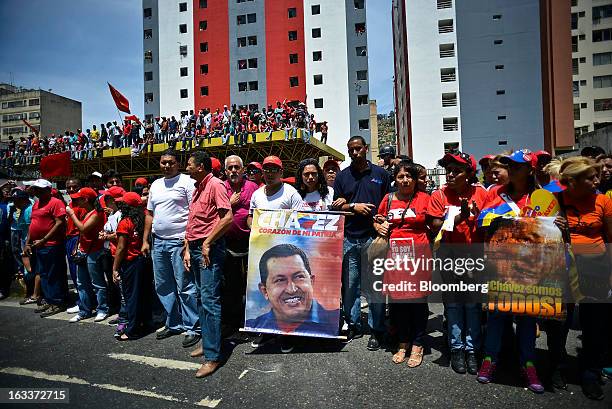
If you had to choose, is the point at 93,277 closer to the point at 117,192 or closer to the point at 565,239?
the point at 117,192

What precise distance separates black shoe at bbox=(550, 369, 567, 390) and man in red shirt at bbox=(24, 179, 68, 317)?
22.2 feet

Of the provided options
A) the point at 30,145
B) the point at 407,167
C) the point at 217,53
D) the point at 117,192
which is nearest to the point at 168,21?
the point at 217,53

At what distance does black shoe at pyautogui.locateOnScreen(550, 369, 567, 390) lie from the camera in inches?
124

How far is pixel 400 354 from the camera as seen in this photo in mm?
3826

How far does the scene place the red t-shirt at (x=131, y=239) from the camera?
484cm

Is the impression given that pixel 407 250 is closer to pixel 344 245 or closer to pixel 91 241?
pixel 344 245

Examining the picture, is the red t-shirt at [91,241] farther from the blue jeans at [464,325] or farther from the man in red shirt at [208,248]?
the blue jeans at [464,325]

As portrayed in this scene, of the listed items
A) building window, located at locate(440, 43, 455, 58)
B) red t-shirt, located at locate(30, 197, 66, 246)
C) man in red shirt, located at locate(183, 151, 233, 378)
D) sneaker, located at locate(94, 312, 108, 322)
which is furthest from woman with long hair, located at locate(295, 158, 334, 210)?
building window, located at locate(440, 43, 455, 58)

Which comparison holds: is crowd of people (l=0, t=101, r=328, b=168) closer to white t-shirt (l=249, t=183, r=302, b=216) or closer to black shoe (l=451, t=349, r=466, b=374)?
white t-shirt (l=249, t=183, r=302, b=216)

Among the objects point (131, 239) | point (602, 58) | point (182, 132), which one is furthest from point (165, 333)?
point (602, 58)

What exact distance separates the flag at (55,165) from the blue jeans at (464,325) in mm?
9772

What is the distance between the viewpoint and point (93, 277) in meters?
5.50

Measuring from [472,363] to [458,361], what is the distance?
0.12m

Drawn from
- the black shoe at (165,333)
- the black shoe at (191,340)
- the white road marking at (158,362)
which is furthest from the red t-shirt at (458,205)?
the black shoe at (165,333)
